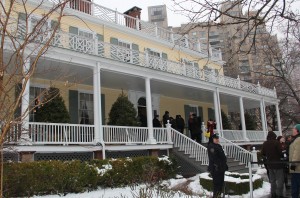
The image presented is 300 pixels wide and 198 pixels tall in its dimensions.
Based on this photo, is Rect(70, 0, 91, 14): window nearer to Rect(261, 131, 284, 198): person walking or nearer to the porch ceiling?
the porch ceiling

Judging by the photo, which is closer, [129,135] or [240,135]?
[129,135]

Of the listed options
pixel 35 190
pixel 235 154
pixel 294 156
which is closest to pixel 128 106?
pixel 235 154

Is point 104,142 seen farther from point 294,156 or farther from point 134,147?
point 294,156

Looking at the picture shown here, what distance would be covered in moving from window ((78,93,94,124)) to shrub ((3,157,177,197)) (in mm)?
5630

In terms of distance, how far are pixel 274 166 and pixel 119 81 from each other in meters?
10.3

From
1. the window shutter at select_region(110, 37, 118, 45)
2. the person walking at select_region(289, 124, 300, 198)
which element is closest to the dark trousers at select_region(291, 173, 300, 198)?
the person walking at select_region(289, 124, 300, 198)

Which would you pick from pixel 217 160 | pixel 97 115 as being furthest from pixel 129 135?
pixel 217 160

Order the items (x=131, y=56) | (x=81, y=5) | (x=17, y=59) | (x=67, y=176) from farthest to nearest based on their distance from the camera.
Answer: (x=81, y=5) < (x=131, y=56) < (x=67, y=176) < (x=17, y=59)

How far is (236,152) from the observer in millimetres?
17234

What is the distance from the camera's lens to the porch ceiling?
14164mm

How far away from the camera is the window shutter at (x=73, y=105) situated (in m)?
17.1

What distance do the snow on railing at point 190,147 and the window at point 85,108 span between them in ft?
14.6

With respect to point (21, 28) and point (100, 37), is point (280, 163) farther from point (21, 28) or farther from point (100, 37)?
point (100, 37)

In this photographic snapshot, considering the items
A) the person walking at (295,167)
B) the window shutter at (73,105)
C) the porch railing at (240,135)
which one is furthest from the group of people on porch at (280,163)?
the porch railing at (240,135)
